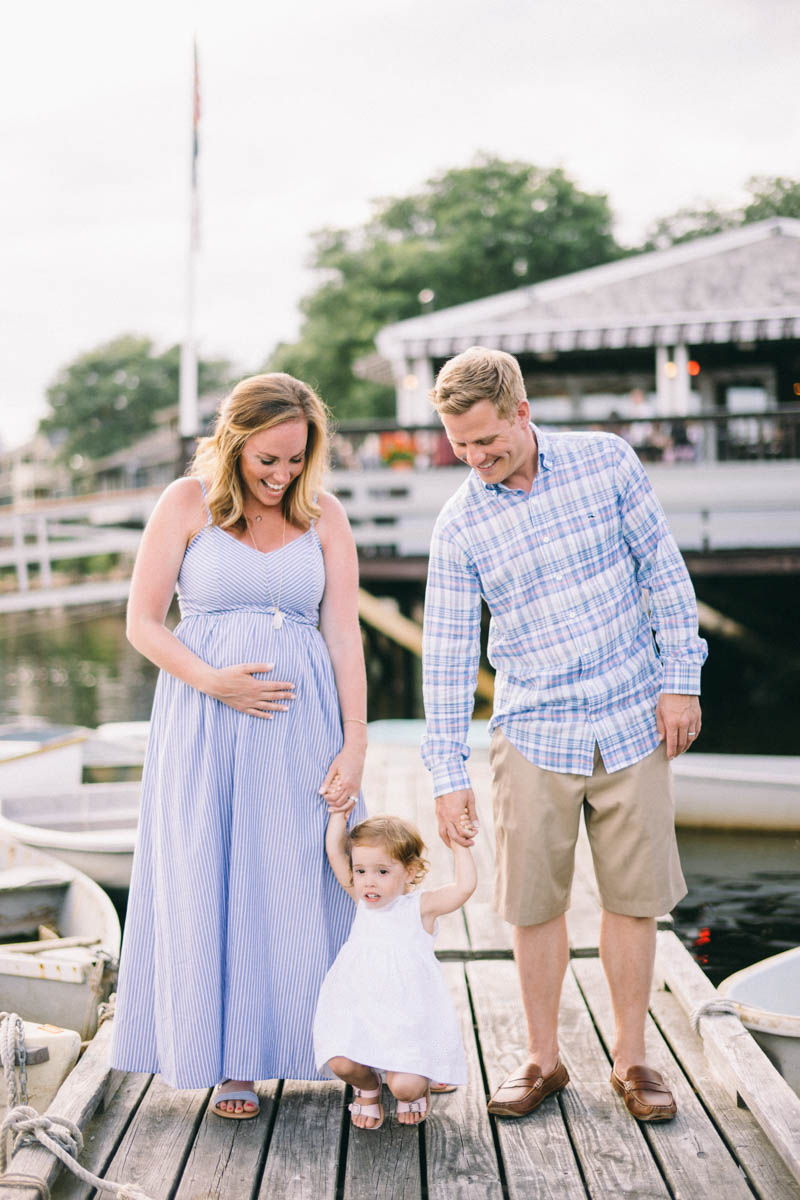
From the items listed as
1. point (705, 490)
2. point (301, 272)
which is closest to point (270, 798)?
point (705, 490)

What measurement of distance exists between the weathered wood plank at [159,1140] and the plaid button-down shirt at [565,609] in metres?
0.96

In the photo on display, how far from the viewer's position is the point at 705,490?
1276 centimetres

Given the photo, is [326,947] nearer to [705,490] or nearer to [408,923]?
[408,923]

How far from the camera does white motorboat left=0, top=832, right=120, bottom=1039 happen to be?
4086mm

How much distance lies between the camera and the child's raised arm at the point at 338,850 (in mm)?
2719

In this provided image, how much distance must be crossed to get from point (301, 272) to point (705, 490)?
106 ft

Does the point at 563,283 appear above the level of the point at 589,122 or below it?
below

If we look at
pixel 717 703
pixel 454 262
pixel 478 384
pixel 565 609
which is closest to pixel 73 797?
pixel 565 609

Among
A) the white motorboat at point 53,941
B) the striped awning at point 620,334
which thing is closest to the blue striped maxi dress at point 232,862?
the white motorboat at point 53,941

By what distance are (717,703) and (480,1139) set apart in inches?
435

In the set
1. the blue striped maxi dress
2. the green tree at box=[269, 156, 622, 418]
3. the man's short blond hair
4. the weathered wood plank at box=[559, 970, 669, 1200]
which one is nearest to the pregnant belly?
the blue striped maxi dress

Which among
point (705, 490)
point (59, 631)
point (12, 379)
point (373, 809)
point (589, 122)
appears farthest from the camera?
point (12, 379)

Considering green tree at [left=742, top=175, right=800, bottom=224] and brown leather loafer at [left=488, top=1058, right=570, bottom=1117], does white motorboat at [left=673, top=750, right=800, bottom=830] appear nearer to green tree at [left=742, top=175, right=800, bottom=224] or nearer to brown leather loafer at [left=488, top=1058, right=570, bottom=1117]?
brown leather loafer at [left=488, top=1058, right=570, bottom=1117]

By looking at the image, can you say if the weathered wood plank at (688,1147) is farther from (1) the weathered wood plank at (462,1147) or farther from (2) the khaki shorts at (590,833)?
(2) the khaki shorts at (590,833)
